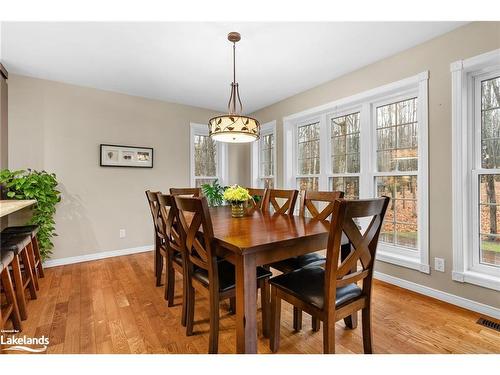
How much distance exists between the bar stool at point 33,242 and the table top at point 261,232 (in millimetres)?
1988

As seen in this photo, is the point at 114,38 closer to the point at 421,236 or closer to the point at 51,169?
the point at 51,169

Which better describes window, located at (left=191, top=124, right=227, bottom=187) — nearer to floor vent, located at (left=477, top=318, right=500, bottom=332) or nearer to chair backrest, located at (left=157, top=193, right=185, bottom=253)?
chair backrest, located at (left=157, top=193, right=185, bottom=253)

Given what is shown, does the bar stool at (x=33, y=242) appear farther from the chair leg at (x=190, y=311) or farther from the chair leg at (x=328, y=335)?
the chair leg at (x=328, y=335)

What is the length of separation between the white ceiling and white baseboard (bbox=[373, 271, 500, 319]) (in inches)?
92.9

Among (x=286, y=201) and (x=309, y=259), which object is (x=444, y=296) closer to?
(x=309, y=259)

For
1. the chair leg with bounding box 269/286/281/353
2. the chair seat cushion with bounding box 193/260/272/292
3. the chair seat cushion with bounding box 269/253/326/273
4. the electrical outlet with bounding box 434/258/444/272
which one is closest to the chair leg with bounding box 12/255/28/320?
the chair seat cushion with bounding box 193/260/272/292

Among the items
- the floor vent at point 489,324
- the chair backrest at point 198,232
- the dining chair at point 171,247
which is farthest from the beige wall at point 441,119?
the dining chair at point 171,247

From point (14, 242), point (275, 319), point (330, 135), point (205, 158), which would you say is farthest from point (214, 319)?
point (205, 158)

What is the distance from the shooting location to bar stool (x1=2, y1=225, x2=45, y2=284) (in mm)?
2447

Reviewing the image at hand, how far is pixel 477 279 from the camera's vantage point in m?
2.06

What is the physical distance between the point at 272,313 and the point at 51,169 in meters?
3.41

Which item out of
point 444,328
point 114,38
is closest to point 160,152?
point 114,38

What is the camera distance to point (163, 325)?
1.91 meters

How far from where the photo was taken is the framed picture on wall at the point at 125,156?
3625mm
